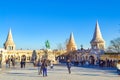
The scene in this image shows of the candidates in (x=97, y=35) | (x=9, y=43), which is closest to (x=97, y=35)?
(x=97, y=35)

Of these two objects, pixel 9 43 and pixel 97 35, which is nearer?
pixel 97 35

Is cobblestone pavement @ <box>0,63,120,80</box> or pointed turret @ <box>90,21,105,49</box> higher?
pointed turret @ <box>90,21,105,49</box>

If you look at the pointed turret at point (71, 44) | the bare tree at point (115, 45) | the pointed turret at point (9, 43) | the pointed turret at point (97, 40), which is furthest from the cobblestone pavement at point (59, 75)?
the pointed turret at point (9, 43)

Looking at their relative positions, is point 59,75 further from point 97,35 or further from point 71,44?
point 71,44

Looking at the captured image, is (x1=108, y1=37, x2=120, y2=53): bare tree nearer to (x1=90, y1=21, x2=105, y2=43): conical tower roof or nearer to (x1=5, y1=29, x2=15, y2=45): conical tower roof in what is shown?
(x1=90, y1=21, x2=105, y2=43): conical tower roof

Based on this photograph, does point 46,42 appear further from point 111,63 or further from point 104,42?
point 111,63

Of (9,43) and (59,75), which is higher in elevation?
(9,43)

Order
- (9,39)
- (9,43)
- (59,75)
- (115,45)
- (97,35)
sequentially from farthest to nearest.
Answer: (9,43) → (9,39) → (97,35) → (115,45) → (59,75)

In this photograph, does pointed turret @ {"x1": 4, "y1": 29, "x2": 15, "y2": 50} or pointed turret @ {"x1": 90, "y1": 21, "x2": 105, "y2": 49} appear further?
pointed turret @ {"x1": 4, "y1": 29, "x2": 15, "y2": 50}

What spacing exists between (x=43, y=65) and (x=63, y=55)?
7623 cm

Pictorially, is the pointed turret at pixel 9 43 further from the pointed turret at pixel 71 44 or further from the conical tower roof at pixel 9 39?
the pointed turret at pixel 71 44

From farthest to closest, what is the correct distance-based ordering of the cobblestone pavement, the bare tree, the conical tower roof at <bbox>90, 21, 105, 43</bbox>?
the conical tower roof at <bbox>90, 21, 105, 43</bbox>, the bare tree, the cobblestone pavement

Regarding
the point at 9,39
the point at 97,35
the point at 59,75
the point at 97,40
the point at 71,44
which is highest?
the point at 9,39

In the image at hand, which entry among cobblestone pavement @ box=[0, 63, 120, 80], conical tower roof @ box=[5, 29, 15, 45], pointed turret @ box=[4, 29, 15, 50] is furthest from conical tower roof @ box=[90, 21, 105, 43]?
cobblestone pavement @ box=[0, 63, 120, 80]
